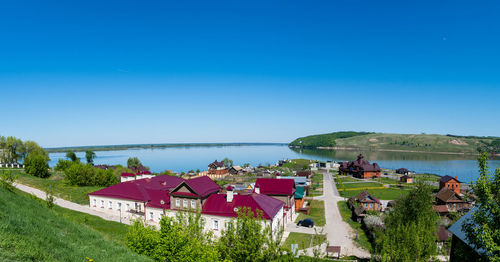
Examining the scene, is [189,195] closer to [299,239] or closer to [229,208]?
[229,208]

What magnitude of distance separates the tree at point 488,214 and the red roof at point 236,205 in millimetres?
23256

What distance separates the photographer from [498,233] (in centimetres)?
1290

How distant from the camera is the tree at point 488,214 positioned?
12945mm

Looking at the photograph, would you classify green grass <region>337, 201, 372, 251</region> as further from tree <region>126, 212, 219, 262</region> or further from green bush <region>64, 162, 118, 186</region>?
green bush <region>64, 162, 118, 186</region>

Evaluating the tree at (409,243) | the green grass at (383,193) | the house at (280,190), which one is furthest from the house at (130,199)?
the green grass at (383,193)

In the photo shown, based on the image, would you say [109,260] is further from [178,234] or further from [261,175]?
[261,175]

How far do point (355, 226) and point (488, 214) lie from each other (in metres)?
30.8

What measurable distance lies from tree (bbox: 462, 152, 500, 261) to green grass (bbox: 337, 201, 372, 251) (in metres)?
21.0

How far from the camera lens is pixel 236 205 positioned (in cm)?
3647

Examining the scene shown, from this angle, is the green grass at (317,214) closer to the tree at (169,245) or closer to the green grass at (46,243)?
the tree at (169,245)

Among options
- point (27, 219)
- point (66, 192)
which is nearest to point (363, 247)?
point (27, 219)

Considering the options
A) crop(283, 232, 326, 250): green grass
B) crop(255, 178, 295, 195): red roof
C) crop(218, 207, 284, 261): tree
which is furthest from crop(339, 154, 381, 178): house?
crop(218, 207, 284, 261): tree

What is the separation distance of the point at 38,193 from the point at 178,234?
52.9m

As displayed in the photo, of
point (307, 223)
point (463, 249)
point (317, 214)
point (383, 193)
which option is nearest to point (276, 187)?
point (307, 223)
